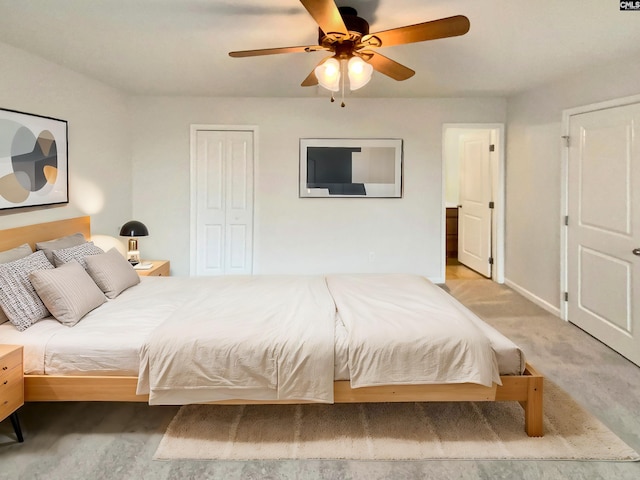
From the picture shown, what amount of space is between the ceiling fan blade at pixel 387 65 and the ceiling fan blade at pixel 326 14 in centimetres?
36

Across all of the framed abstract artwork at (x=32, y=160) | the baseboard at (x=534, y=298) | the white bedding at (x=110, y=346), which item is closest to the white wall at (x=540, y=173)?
the baseboard at (x=534, y=298)

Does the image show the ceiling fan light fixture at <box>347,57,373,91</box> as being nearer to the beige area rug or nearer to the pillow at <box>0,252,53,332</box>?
the beige area rug

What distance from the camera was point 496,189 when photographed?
211 inches

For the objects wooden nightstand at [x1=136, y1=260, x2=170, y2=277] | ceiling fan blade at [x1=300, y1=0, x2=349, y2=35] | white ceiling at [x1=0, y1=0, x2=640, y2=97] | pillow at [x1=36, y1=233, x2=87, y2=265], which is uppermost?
white ceiling at [x1=0, y1=0, x2=640, y2=97]

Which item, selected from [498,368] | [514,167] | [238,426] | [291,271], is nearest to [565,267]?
[514,167]

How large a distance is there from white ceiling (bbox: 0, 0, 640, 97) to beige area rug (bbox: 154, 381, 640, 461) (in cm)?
225

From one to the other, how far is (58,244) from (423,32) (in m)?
2.83

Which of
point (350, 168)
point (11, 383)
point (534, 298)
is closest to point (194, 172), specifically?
point (350, 168)

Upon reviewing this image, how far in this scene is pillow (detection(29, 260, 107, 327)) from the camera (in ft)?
8.06

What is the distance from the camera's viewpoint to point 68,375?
7.19 ft

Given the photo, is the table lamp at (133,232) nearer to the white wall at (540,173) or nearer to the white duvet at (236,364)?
the white duvet at (236,364)

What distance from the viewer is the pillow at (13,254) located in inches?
98.1

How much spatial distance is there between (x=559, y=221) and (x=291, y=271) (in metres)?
2.91

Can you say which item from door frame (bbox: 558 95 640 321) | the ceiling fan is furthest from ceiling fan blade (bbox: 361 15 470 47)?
door frame (bbox: 558 95 640 321)
